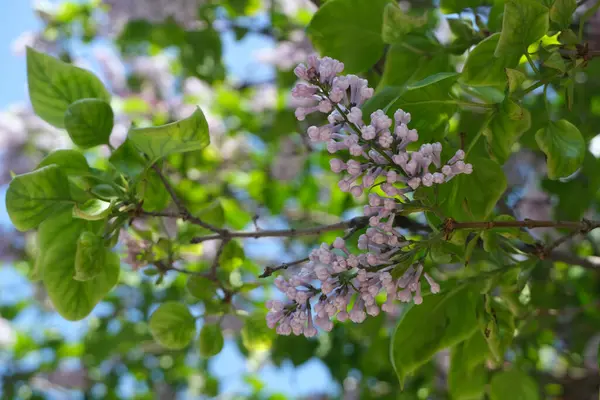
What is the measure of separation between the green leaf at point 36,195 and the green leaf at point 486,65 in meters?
0.34

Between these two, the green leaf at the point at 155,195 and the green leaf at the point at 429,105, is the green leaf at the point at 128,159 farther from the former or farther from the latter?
the green leaf at the point at 429,105

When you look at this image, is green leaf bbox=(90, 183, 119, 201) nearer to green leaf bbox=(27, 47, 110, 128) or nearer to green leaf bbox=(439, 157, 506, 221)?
green leaf bbox=(27, 47, 110, 128)

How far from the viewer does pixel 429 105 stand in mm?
507

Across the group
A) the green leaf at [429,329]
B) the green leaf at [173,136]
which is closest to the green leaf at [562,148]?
the green leaf at [429,329]

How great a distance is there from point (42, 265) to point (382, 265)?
32cm

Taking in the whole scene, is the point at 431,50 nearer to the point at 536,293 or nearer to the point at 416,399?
the point at 536,293

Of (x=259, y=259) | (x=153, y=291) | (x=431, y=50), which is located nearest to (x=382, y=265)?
(x=431, y=50)

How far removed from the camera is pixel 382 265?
1.48 ft

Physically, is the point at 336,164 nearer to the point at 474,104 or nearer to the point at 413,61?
the point at 474,104

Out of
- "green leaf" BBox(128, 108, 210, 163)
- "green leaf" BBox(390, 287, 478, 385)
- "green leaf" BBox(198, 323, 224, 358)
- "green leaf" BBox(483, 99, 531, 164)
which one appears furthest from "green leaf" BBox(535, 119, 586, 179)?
"green leaf" BBox(198, 323, 224, 358)

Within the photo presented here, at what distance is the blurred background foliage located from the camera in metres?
0.72

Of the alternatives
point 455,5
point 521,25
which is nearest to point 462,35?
point 455,5

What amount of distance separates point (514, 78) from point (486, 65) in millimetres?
63

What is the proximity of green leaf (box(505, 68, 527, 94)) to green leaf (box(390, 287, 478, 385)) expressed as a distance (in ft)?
0.60
